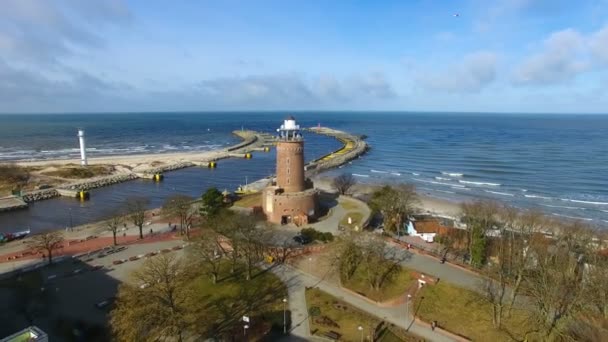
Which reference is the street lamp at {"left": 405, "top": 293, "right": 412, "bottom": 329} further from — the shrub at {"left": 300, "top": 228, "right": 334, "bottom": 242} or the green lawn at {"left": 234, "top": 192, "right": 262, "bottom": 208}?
the green lawn at {"left": 234, "top": 192, "right": 262, "bottom": 208}

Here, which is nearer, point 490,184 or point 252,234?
point 252,234

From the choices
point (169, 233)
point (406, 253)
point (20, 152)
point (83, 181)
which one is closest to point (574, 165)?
point (406, 253)

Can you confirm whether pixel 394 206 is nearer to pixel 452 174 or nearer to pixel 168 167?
pixel 452 174

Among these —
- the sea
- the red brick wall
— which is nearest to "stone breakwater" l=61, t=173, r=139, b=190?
the sea

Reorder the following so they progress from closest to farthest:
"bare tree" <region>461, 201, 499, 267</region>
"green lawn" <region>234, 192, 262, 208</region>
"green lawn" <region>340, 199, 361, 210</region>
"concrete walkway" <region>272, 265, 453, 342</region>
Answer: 1. "concrete walkway" <region>272, 265, 453, 342</region>
2. "bare tree" <region>461, 201, 499, 267</region>
3. "green lawn" <region>340, 199, 361, 210</region>
4. "green lawn" <region>234, 192, 262, 208</region>

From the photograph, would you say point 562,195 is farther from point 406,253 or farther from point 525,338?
point 525,338
